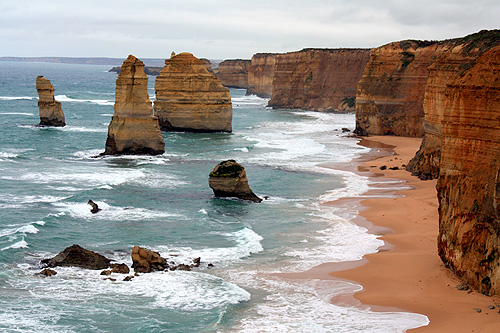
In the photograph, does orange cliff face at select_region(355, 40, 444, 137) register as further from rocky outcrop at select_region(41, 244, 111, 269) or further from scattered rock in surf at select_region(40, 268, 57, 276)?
scattered rock in surf at select_region(40, 268, 57, 276)

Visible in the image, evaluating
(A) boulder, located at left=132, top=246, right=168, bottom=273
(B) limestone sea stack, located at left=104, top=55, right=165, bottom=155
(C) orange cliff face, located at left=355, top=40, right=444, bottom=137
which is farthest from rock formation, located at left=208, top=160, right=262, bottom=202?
(C) orange cliff face, located at left=355, top=40, right=444, bottom=137

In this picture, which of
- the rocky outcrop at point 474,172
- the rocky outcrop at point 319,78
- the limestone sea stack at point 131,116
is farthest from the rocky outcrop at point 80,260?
the rocky outcrop at point 319,78

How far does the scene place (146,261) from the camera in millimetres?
17266

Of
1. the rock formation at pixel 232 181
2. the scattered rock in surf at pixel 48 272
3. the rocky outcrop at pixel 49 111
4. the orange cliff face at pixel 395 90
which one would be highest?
the orange cliff face at pixel 395 90

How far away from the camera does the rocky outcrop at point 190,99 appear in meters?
52.1

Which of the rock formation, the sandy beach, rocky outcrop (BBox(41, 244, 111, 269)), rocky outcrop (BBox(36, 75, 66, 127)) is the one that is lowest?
rocky outcrop (BBox(41, 244, 111, 269))

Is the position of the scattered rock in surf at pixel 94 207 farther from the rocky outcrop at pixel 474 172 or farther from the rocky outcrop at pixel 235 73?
the rocky outcrop at pixel 235 73

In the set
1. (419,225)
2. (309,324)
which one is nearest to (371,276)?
(309,324)

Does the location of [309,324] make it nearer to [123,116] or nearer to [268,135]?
[123,116]

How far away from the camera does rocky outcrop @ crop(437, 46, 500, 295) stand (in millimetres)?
14008

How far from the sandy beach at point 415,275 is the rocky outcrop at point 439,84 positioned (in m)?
4.11

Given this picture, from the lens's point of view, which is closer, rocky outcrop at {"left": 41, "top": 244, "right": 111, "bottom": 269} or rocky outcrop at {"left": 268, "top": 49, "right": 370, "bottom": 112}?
rocky outcrop at {"left": 41, "top": 244, "right": 111, "bottom": 269}

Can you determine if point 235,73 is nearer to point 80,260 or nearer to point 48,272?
point 80,260

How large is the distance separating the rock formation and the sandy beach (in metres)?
5.10
